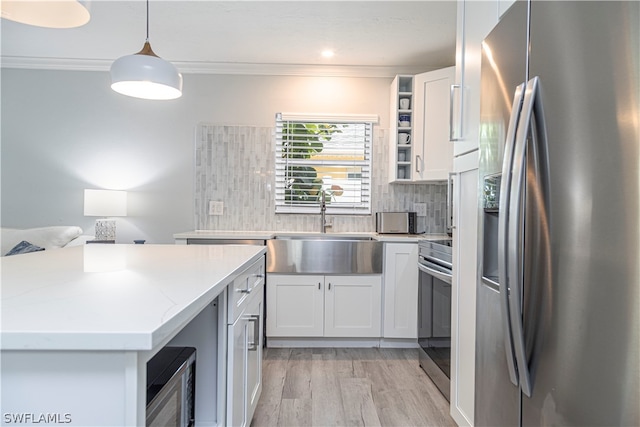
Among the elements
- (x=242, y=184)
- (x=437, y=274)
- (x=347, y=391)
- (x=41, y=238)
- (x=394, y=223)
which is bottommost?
(x=347, y=391)

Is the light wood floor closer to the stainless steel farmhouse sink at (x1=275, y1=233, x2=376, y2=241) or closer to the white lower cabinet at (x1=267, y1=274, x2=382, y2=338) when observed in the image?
the white lower cabinet at (x1=267, y1=274, x2=382, y2=338)

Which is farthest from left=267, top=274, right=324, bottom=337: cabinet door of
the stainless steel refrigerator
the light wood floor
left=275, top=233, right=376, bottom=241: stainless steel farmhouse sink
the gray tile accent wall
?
the stainless steel refrigerator

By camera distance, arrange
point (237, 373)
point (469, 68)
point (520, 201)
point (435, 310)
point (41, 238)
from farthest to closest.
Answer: point (41, 238)
point (435, 310)
point (469, 68)
point (237, 373)
point (520, 201)

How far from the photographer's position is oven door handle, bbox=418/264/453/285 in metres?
2.07

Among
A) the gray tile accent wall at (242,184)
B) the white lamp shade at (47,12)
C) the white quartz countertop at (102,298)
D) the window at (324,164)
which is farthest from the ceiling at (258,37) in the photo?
the white quartz countertop at (102,298)

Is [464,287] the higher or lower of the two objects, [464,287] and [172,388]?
the higher

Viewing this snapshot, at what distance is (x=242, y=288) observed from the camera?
4.53ft

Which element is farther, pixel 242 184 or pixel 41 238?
pixel 242 184

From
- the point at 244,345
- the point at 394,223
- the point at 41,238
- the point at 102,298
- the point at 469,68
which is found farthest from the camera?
the point at 394,223

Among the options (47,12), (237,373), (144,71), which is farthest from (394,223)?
(47,12)

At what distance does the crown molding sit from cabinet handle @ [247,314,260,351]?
2.55 m

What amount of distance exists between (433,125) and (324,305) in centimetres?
176

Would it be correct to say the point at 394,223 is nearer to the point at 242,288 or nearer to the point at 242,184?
the point at 242,184

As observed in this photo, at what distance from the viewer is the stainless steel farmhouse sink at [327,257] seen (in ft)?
9.55
